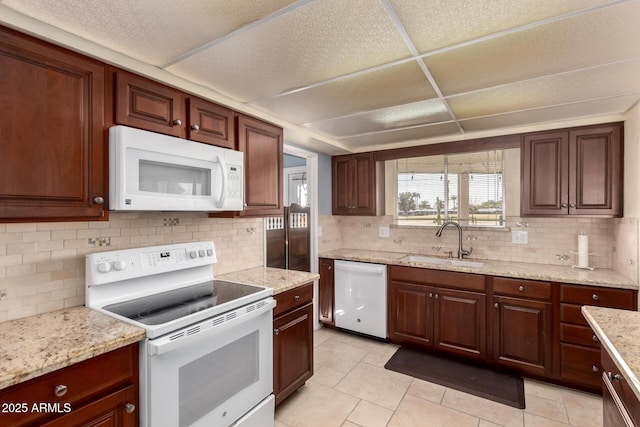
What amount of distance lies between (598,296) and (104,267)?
3243 millimetres

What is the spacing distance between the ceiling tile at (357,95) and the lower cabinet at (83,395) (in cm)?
171

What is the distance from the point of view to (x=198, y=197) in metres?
1.89

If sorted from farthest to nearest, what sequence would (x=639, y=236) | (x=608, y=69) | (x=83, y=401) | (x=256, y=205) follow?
(x=256, y=205) < (x=639, y=236) < (x=608, y=69) < (x=83, y=401)

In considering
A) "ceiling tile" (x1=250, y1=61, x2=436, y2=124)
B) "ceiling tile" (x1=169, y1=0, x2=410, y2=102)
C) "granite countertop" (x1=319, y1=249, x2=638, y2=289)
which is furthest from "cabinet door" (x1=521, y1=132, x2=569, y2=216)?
"ceiling tile" (x1=169, y1=0, x2=410, y2=102)

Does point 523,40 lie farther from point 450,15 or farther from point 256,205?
point 256,205

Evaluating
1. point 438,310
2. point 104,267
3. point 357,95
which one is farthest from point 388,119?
point 104,267

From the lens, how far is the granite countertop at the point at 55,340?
3.46ft

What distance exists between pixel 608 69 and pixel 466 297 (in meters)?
1.92

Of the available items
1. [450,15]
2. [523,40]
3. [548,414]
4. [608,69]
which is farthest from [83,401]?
[608,69]

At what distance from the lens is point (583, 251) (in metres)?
2.72

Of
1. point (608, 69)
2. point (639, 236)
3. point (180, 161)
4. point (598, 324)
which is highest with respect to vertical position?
point (608, 69)

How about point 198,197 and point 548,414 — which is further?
point 548,414

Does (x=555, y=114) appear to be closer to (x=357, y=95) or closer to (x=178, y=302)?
(x=357, y=95)

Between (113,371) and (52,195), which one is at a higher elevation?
(52,195)
